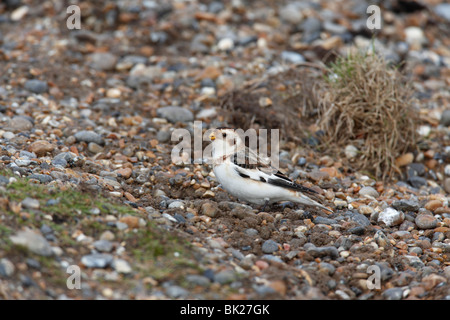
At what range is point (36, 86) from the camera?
714cm

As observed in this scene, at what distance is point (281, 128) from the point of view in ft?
22.4

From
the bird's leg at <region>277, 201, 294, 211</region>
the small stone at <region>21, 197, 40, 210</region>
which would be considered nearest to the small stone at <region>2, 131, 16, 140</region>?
the small stone at <region>21, 197, 40, 210</region>

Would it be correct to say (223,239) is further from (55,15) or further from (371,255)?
(55,15)

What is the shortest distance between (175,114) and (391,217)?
114 inches

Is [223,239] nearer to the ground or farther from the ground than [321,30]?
nearer to the ground

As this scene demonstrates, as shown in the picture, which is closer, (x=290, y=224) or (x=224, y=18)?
(x=290, y=224)

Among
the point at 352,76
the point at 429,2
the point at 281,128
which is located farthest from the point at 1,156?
the point at 429,2

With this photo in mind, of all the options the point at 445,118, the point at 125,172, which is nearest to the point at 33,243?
the point at 125,172

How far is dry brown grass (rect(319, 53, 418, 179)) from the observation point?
6.61 metres

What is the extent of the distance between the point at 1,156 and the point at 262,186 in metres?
2.31

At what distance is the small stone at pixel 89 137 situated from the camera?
6121 millimetres

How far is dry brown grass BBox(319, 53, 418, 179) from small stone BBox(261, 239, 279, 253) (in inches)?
96.0

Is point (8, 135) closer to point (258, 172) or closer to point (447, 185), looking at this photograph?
point (258, 172)

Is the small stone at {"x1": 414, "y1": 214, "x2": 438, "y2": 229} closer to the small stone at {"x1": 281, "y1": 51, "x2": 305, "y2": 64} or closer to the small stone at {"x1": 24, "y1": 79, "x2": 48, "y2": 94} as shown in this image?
the small stone at {"x1": 281, "y1": 51, "x2": 305, "y2": 64}
